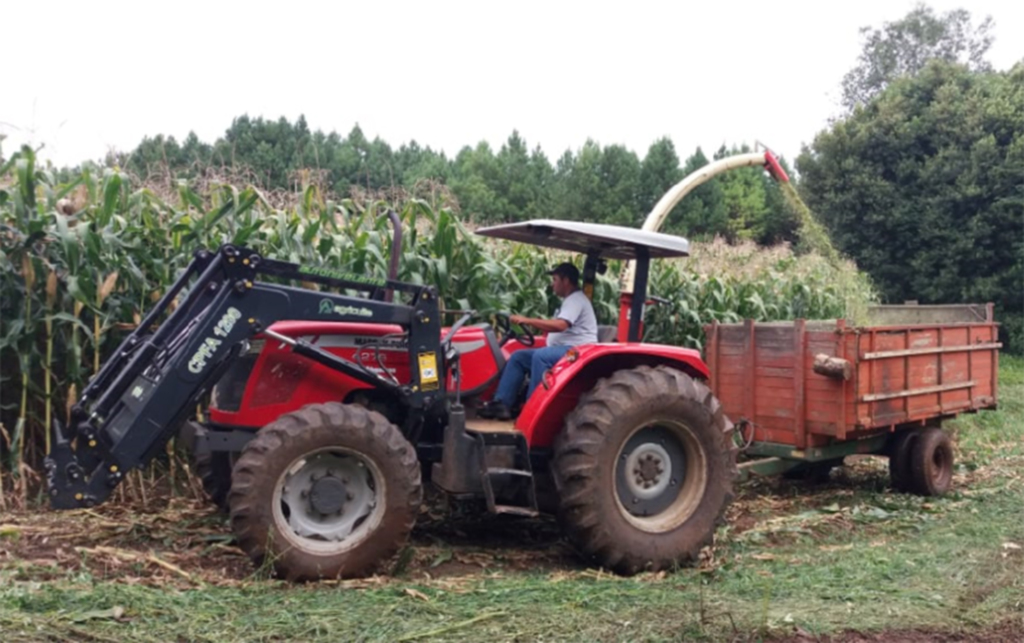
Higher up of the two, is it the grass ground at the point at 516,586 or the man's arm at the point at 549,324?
the man's arm at the point at 549,324

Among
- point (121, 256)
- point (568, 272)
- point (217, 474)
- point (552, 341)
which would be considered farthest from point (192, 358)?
point (568, 272)

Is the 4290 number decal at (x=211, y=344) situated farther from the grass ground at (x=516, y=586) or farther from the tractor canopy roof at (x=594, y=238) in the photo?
the tractor canopy roof at (x=594, y=238)

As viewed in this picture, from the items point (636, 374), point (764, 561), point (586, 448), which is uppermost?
point (636, 374)

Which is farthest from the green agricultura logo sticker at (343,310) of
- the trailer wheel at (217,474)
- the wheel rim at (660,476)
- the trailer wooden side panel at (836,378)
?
the trailer wooden side panel at (836,378)

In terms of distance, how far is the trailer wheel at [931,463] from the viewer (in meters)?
8.33

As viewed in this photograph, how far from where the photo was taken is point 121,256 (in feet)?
22.3

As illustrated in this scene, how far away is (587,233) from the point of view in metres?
5.80

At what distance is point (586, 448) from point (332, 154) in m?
26.3

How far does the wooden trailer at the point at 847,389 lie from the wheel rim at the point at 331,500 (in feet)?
12.1

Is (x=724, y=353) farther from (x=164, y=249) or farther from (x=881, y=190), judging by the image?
(x=881, y=190)

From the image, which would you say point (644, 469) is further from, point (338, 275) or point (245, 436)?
point (245, 436)

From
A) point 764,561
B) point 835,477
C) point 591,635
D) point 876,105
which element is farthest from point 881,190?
point 591,635

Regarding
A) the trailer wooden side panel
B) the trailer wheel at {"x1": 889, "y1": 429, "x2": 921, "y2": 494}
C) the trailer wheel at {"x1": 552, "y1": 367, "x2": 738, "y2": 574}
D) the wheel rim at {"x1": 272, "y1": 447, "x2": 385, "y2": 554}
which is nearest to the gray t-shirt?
the trailer wheel at {"x1": 552, "y1": 367, "x2": 738, "y2": 574}

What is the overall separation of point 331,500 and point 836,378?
172 inches
